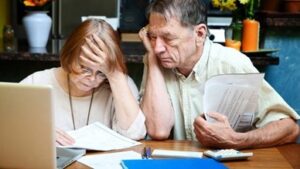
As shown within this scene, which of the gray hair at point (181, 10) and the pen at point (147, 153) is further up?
the gray hair at point (181, 10)

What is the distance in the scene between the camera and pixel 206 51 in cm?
195

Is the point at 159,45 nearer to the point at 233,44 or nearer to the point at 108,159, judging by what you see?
the point at 108,159

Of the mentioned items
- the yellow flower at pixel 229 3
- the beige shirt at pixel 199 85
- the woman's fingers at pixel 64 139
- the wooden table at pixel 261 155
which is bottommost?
the wooden table at pixel 261 155

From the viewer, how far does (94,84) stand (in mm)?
1871

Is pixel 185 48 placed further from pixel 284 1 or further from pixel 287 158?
pixel 284 1

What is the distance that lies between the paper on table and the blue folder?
39 mm

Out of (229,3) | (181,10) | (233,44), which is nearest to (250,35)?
(233,44)

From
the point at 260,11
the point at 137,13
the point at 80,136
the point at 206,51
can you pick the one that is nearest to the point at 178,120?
the point at 206,51

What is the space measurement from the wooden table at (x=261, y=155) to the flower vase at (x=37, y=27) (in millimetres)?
1439

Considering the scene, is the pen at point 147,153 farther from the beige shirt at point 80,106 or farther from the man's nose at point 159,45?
the man's nose at point 159,45

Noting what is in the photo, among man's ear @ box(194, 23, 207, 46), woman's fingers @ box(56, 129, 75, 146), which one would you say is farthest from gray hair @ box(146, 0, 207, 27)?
woman's fingers @ box(56, 129, 75, 146)

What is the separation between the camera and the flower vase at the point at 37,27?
9.76ft

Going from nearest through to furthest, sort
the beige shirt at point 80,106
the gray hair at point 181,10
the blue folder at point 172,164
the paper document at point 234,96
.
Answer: the blue folder at point 172,164 < the paper document at point 234,96 < the gray hair at point 181,10 < the beige shirt at point 80,106

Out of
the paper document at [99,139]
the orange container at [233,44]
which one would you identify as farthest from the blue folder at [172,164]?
the orange container at [233,44]
